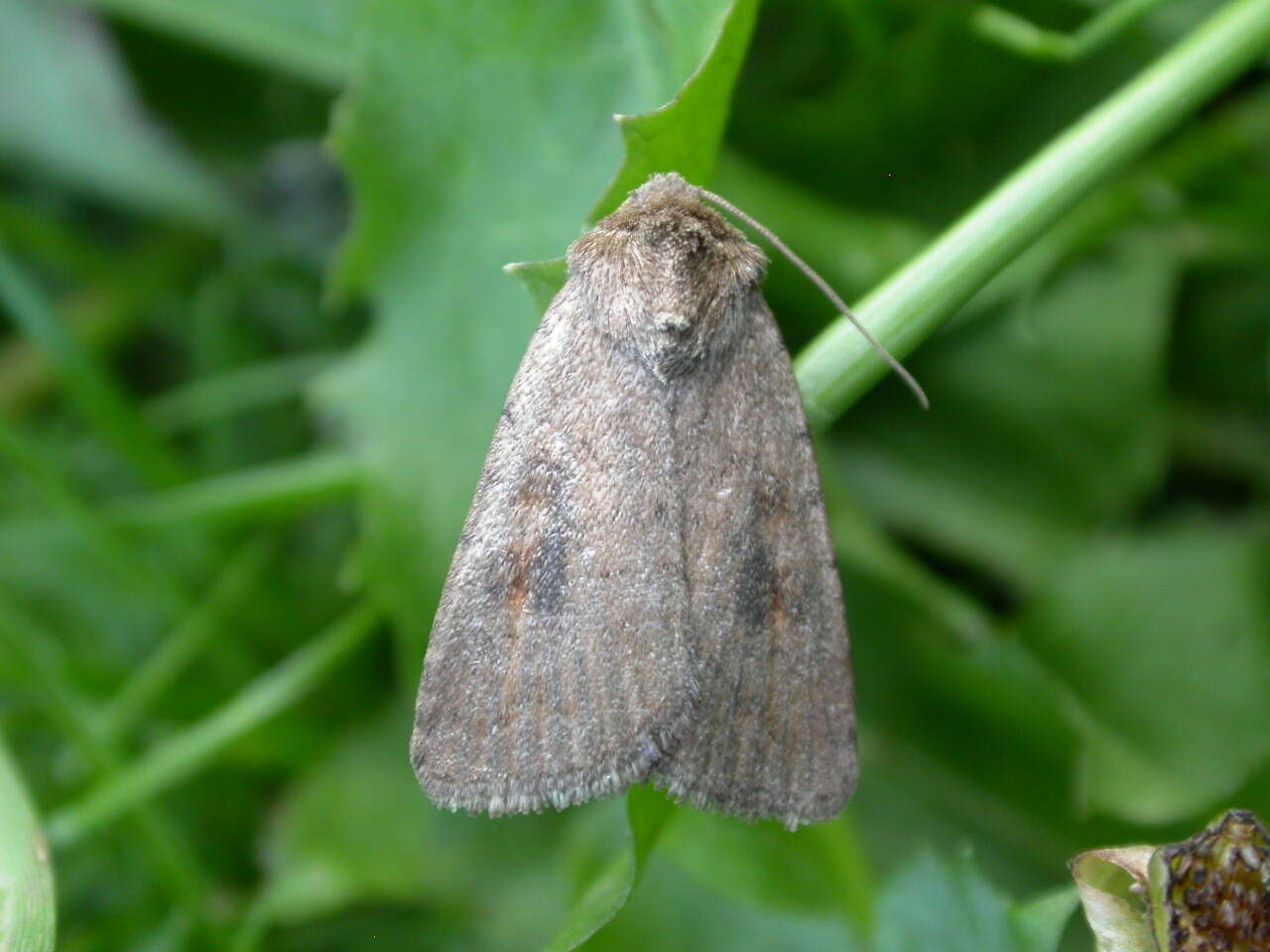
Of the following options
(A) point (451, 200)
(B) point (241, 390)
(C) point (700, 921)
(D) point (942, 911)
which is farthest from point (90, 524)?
(D) point (942, 911)

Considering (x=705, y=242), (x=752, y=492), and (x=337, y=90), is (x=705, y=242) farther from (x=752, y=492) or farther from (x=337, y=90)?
(x=337, y=90)

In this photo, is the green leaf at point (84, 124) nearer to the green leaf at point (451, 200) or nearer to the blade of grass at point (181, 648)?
the blade of grass at point (181, 648)

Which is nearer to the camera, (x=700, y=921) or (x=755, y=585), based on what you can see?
(x=755, y=585)

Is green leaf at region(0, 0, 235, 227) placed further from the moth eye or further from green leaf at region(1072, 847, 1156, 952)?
green leaf at region(1072, 847, 1156, 952)

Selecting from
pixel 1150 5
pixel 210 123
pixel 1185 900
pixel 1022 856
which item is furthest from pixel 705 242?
pixel 210 123

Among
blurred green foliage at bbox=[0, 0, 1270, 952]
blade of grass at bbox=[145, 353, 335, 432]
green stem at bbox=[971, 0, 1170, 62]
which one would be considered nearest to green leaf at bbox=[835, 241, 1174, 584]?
blurred green foliage at bbox=[0, 0, 1270, 952]

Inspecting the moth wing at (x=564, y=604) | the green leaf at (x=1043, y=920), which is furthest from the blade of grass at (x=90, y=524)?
the green leaf at (x=1043, y=920)

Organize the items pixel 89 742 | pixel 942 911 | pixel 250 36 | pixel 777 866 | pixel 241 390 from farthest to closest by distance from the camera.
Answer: pixel 241 390, pixel 250 36, pixel 89 742, pixel 777 866, pixel 942 911

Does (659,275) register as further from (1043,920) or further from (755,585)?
(1043,920)
